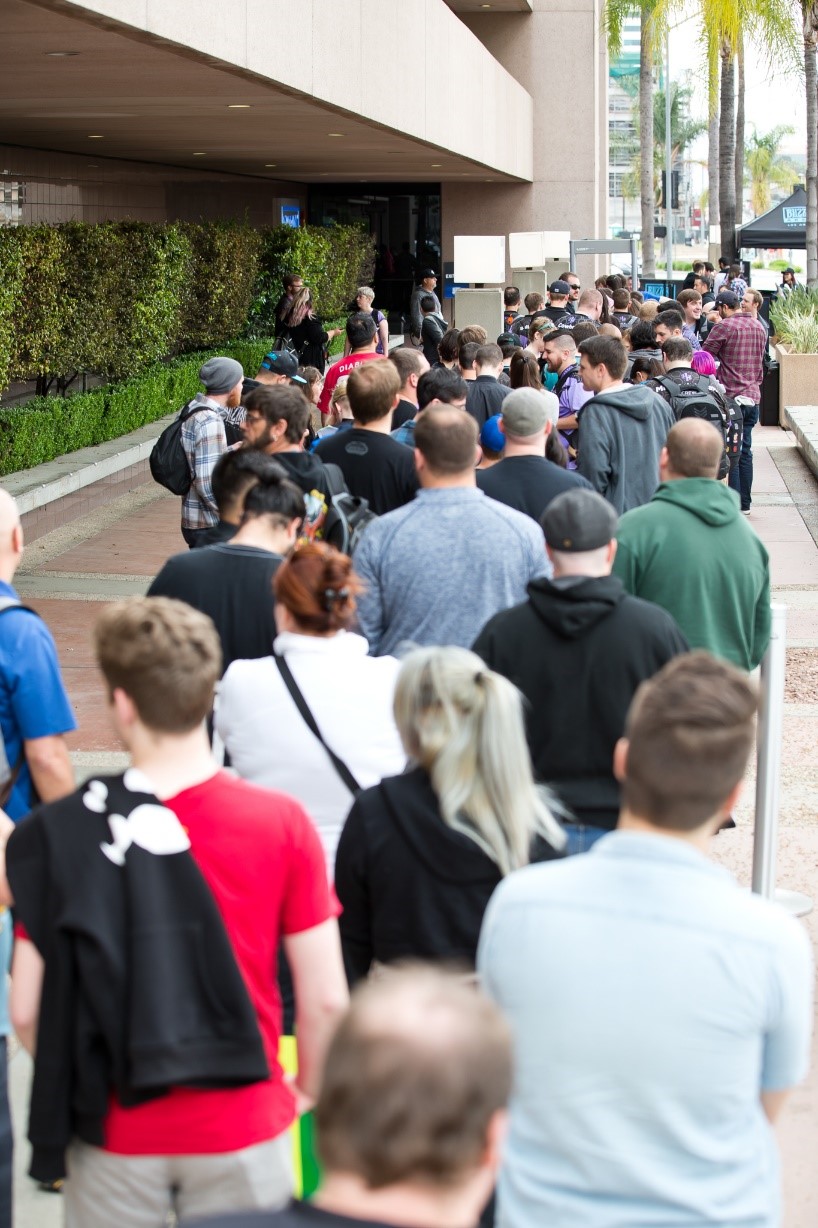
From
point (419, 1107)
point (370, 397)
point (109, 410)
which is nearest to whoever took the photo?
point (419, 1107)

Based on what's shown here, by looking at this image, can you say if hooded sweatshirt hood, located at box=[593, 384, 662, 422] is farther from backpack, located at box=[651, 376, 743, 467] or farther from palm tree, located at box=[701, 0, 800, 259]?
palm tree, located at box=[701, 0, 800, 259]

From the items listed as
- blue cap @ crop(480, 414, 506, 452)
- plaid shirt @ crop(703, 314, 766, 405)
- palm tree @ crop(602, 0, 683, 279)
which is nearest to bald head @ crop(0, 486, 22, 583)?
blue cap @ crop(480, 414, 506, 452)

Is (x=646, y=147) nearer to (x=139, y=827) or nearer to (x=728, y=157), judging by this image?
(x=728, y=157)

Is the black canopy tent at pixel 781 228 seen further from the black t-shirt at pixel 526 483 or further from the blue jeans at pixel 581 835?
the blue jeans at pixel 581 835

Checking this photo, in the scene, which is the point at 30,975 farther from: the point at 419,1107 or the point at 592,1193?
the point at 419,1107

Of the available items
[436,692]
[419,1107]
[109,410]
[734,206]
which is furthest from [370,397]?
[734,206]

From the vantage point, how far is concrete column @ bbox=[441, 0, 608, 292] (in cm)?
3556

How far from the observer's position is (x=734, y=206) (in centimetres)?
4112

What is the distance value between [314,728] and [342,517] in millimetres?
2557

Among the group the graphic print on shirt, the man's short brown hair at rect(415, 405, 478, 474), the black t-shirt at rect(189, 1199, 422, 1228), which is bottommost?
the black t-shirt at rect(189, 1199, 422, 1228)

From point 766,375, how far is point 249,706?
65.5 feet

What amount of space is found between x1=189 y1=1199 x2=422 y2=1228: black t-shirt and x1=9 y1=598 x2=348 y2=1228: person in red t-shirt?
106 cm

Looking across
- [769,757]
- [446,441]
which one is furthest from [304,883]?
[769,757]

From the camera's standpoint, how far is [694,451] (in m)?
5.90
